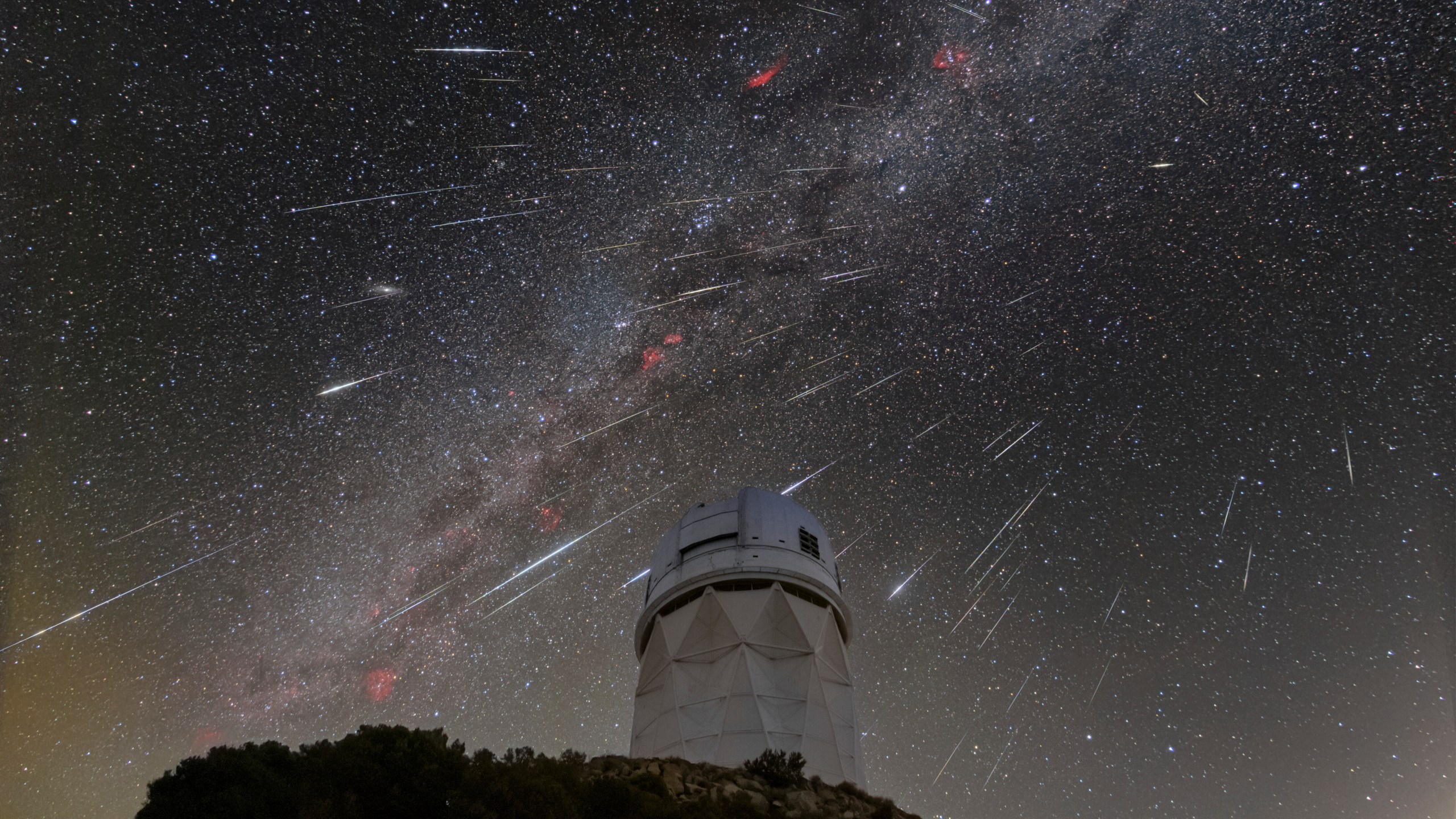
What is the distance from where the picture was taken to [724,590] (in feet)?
59.0

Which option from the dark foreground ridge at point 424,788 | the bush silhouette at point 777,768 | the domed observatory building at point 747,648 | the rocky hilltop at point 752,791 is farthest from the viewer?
the domed observatory building at point 747,648

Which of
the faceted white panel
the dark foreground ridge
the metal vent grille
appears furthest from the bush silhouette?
the metal vent grille

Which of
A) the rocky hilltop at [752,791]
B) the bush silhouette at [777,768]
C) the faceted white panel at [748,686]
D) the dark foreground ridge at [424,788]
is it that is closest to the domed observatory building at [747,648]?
the faceted white panel at [748,686]

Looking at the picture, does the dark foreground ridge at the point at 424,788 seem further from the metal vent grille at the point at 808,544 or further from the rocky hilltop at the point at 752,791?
the metal vent grille at the point at 808,544

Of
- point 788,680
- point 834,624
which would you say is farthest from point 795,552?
point 788,680

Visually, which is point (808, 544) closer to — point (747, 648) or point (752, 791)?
point (747, 648)

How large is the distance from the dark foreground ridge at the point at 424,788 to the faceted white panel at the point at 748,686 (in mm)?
3881

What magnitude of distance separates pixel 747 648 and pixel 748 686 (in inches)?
34.1

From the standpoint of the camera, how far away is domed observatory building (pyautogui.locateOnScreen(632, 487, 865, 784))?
15750mm

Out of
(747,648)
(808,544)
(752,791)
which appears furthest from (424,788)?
(808,544)

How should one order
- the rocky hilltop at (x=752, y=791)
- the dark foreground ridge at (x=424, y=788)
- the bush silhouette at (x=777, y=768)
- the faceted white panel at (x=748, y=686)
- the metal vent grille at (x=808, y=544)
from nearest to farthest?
the dark foreground ridge at (x=424, y=788), the rocky hilltop at (x=752, y=791), the bush silhouette at (x=777, y=768), the faceted white panel at (x=748, y=686), the metal vent grille at (x=808, y=544)

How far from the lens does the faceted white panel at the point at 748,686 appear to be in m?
15.6

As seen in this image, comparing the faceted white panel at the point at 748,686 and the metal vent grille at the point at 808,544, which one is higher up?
the metal vent grille at the point at 808,544

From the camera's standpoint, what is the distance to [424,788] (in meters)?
9.29
